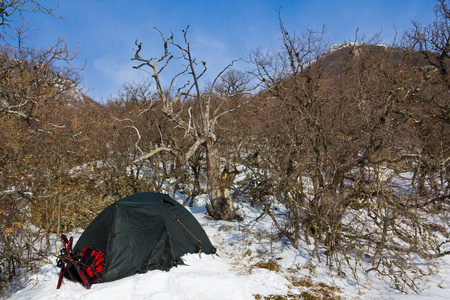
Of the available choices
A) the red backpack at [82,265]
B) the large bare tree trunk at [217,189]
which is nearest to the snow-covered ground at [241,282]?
the red backpack at [82,265]

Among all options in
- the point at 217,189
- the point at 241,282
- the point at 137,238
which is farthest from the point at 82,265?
the point at 217,189

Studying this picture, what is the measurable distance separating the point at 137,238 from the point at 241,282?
231 cm

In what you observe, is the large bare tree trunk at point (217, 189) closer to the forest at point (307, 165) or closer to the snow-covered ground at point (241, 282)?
the forest at point (307, 165)

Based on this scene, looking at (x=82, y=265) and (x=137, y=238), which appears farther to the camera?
(x=137, y=238)

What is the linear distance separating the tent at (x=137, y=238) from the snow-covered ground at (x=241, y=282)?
0.70 ft

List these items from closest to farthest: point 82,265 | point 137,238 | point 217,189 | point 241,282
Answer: point 82,265
point 241,282
point 137,238
point 217,189

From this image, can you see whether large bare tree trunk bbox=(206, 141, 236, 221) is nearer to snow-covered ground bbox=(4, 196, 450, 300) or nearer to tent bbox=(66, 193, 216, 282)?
snow-covered ground bbox=(4, 196, 450, 300)

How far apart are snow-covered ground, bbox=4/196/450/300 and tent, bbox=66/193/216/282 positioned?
214 mm

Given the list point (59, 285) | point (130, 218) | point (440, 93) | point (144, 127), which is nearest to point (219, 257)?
point (130, 218)

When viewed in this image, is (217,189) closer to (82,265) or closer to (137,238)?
(137,238)

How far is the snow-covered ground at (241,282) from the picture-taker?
4.76 m

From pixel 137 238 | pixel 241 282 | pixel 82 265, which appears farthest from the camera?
pixel 137 238

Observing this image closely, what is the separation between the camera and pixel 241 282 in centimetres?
521

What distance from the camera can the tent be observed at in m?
5.29
